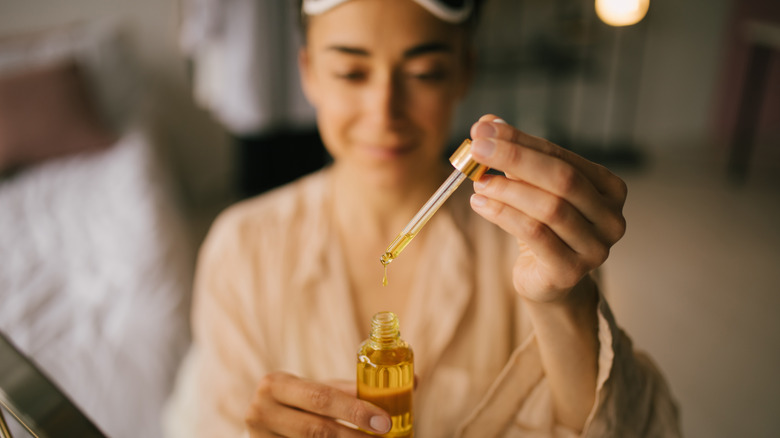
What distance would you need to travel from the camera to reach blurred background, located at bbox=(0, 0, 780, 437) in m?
0.99

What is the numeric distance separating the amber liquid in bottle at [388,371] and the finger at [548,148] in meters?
0.15

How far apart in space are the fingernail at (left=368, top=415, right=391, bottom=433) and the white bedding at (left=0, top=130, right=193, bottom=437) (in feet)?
2.34

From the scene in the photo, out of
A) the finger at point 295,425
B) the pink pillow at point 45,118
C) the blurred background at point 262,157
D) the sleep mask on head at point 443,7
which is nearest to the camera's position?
the finger at point 295,425

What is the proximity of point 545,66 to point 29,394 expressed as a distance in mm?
2988

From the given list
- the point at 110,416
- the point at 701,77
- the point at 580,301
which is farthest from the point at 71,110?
the point at 701,77

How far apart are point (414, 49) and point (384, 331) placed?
0.28m

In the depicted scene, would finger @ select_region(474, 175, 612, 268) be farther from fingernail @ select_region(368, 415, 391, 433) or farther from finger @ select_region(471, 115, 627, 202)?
fingernail @ select_region(368, 415, 391, 433)

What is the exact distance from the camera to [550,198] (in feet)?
1.09

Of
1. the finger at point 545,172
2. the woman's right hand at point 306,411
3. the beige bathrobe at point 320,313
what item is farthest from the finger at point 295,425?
the finger at point 545,172

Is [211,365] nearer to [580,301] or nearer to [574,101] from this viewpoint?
[580,301]

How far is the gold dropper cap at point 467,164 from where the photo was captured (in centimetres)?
35

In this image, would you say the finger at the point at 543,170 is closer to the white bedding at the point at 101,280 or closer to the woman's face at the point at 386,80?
the woman's face at the point at 386,80

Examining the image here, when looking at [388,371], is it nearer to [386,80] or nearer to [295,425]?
[295,425]

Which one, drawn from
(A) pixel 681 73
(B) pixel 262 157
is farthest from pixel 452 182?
(A) pixel 681 73
